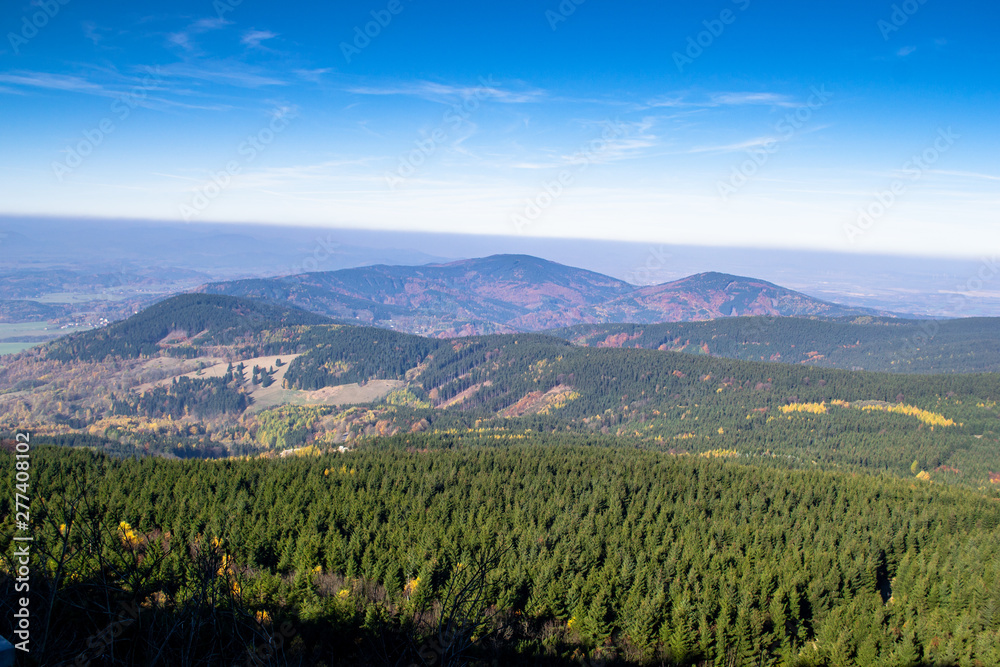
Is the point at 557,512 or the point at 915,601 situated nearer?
the point at 915,601

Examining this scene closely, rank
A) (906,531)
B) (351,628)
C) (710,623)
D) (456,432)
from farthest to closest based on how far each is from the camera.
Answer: (456,432) → (906,531) → (710,623) → (351,628)

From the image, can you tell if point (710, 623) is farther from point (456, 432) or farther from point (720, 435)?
point (720, 435)

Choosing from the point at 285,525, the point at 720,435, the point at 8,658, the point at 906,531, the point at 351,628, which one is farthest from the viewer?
the point at 720,435

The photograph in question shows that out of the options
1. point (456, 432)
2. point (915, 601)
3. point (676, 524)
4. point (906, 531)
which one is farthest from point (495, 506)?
point (456, 432)

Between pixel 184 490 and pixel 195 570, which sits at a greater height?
pixel 195 570

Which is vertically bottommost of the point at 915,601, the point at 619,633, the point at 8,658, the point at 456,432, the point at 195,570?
the point at 456,432

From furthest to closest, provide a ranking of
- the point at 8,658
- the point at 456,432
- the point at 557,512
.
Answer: the point at 456,432, the point at 557,512, the point at 8,658

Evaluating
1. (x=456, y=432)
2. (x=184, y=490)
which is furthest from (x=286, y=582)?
(x=456, y=432)

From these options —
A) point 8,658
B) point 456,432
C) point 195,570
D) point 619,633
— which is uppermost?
point 195,570

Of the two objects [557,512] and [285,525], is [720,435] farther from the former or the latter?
[285,525]
